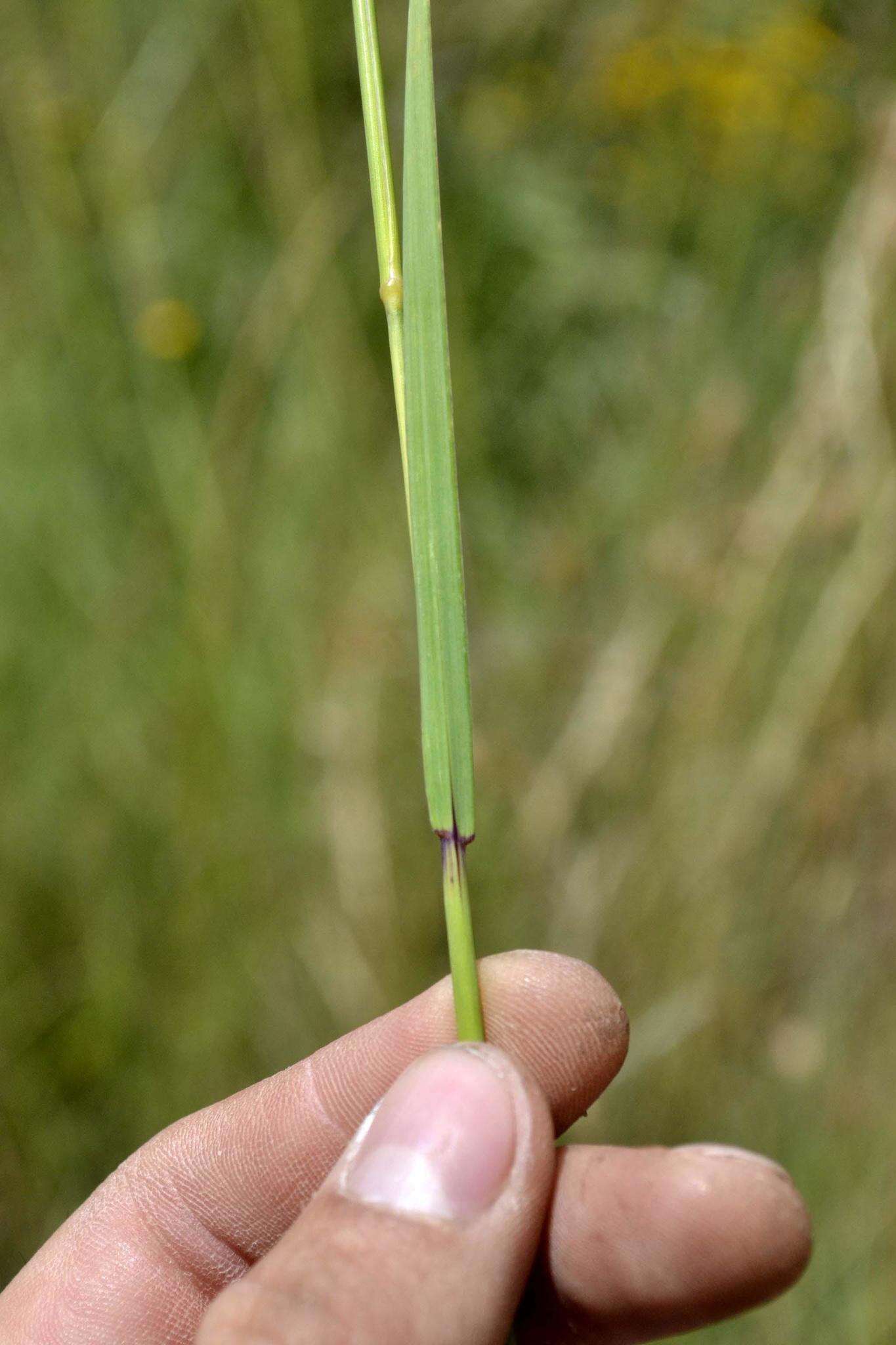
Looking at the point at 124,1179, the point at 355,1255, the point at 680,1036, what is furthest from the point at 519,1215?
the point at 680,1036

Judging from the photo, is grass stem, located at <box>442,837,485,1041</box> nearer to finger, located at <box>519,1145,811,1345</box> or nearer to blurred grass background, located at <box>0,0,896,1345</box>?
finger, located at <box>519,1145,811,1345</box>

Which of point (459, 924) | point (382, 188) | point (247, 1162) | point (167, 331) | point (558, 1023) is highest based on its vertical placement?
point (382, 188)

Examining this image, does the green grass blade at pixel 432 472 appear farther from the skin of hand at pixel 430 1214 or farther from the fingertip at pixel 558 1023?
the fingertip at pixel 558 1023

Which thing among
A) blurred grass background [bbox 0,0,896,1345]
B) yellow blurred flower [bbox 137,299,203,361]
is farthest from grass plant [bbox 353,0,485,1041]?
yellow blurred flower [bbox 137,299,203,361]

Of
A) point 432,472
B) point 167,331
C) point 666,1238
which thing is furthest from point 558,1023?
point 167,331

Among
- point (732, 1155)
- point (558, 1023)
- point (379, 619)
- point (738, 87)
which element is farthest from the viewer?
point (738, 87)

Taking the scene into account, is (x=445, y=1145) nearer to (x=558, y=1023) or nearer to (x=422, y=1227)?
(x=422, y=1227)
